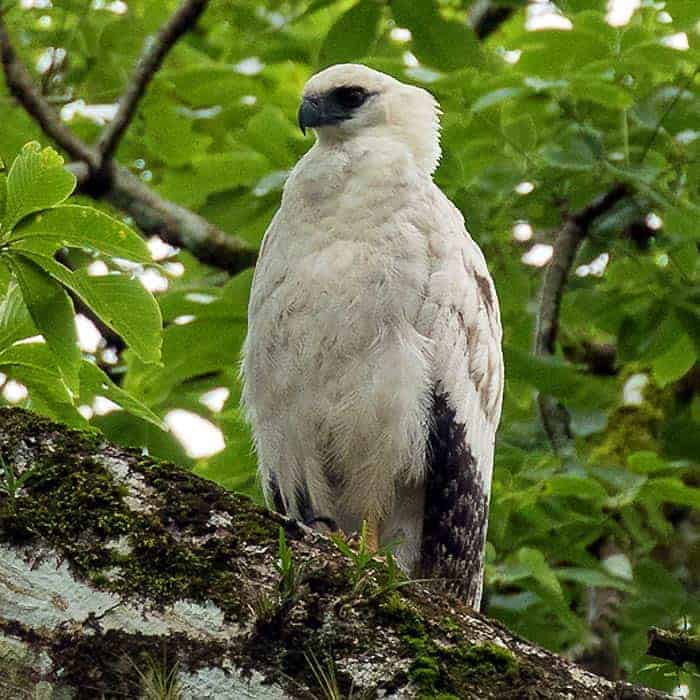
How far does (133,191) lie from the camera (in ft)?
25.9

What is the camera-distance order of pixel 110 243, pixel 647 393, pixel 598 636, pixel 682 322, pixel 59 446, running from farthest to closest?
1. pixel 647 393
2. pixel 598 636
3. pixel 682 322
4. pixel 110 243
5. pixel 59 446

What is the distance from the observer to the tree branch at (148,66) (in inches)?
291

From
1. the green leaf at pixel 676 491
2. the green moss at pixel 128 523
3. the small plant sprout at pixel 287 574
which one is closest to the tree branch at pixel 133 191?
the green leaf at pixel 676 491

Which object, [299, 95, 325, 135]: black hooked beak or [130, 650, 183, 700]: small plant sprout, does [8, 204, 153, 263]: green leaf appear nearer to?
[130, 650, 183, 700]: small plant sprout

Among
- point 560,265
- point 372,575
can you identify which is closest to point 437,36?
point 560,265

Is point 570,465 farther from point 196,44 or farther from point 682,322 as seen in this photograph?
point 196,44

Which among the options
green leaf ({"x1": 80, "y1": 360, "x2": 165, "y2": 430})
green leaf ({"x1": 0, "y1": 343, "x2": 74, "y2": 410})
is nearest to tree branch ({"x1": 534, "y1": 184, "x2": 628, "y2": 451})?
green leaf ({"x1": 80, "y1": 360, "x2": 165, "y2": 430})

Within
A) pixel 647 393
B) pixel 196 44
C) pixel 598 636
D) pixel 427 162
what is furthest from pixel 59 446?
pixel 196 44

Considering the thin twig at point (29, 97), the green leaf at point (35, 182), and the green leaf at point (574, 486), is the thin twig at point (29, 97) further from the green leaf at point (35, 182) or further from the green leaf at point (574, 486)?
the green leaf at point (35, 182)

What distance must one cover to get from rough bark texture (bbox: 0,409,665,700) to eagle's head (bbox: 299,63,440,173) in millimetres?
3357

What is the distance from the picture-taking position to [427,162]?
5957 millimetres

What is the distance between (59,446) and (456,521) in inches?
106

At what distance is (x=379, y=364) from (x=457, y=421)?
0.48 metres

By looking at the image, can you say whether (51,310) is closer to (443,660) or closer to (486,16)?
(443,660)
